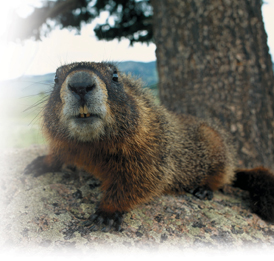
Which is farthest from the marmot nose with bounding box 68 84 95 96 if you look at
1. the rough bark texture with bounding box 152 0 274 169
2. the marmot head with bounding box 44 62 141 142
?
the rough bark texture with bounding box 152 0 274 169

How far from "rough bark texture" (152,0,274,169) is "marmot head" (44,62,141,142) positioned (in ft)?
8.08

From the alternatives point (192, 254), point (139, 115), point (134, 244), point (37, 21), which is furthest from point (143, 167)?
point (37, 21)

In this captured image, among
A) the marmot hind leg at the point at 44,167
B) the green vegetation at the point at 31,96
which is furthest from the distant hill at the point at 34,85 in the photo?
the marmot hind leg at the point at 44,167

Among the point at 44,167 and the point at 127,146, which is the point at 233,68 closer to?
the point at 127,146

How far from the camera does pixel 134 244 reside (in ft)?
7.69

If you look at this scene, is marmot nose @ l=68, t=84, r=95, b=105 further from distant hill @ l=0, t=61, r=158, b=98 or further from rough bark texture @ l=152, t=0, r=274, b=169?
rough bark texture @ l=152, t=0, r=274, b=169

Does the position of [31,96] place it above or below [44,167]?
above

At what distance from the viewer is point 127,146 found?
2705 millimetres

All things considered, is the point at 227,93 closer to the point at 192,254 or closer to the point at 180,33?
the point at 180,33

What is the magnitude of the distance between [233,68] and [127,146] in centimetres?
297

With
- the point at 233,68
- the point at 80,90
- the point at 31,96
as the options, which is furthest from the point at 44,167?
the point at 233,68

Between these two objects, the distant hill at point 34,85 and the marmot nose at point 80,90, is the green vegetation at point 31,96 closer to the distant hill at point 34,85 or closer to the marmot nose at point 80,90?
the distant hill at point 34,85

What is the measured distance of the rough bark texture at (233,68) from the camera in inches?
179

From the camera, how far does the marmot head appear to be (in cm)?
217
